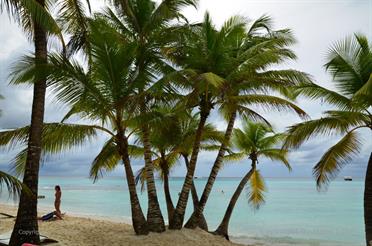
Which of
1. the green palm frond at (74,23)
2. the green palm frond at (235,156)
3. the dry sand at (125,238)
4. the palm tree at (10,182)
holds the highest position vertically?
the green palm frond at (74,23)

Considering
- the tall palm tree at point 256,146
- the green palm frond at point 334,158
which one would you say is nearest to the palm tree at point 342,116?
the green palm frond at point 334,158

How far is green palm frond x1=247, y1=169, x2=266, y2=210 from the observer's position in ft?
59.2

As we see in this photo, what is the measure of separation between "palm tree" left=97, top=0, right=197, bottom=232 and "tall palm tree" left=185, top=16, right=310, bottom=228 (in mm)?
1648

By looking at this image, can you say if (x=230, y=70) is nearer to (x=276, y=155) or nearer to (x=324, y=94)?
(x=324, y=94)

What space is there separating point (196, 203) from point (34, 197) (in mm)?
6997

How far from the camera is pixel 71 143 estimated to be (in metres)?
11.9

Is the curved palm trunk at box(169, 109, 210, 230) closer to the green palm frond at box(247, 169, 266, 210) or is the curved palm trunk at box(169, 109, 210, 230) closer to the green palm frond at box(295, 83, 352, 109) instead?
the green palm frond at box(295, 83, 352, 109)

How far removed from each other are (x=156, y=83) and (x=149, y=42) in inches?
76.4

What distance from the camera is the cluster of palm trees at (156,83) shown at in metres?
10.5

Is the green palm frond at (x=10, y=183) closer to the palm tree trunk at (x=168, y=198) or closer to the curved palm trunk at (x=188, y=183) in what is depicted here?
the curved palm trunk at (x=188, y=183)

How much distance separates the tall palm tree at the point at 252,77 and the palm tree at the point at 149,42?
165 cm

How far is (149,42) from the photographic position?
1254 cm

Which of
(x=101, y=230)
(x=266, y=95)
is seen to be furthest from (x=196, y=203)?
(x=266, y=95)

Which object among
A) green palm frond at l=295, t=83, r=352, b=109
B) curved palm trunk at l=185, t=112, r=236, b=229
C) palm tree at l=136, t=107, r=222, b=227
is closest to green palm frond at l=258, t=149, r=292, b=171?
palm tree at l=136, t=107, r=222, b=227
